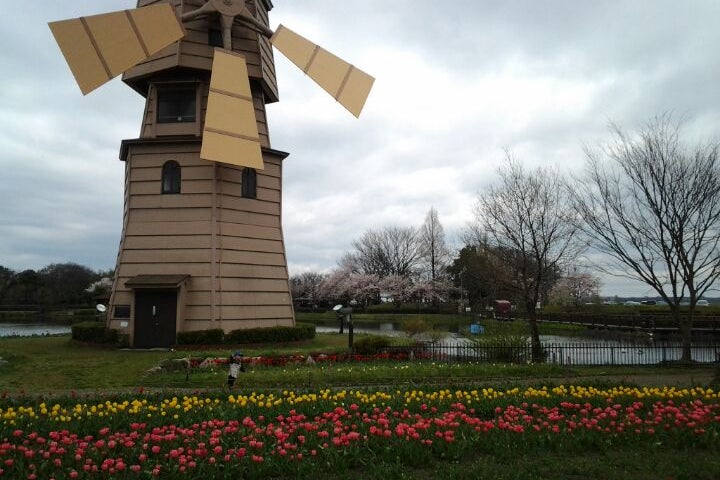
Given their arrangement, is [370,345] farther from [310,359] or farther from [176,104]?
[176,104]

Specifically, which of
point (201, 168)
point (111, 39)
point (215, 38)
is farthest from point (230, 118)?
point (215, 38)

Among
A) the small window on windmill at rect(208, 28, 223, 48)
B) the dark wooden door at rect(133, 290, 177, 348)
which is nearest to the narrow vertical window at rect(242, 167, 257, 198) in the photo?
the dark wooden door at rect(133, 290, 177, 348)

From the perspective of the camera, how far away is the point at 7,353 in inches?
664

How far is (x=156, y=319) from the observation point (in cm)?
1967

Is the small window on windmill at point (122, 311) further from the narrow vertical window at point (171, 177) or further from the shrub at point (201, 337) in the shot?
the narrow vertical window at point (171, 177)

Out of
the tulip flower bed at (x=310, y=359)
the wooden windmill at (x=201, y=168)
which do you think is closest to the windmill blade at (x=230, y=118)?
the wooden windmill at (x=201, y=168)

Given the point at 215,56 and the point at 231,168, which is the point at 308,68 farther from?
the point at 231,168

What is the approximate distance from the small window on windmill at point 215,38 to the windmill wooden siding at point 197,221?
237 millimetres

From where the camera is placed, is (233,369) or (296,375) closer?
(233,369)

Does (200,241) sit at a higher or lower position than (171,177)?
lower

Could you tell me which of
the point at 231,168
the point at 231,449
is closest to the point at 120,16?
the point at 231,168

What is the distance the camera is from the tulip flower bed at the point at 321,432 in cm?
569

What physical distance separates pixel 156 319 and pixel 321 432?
14.9 metres

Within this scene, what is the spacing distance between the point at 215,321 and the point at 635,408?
1492 cm
